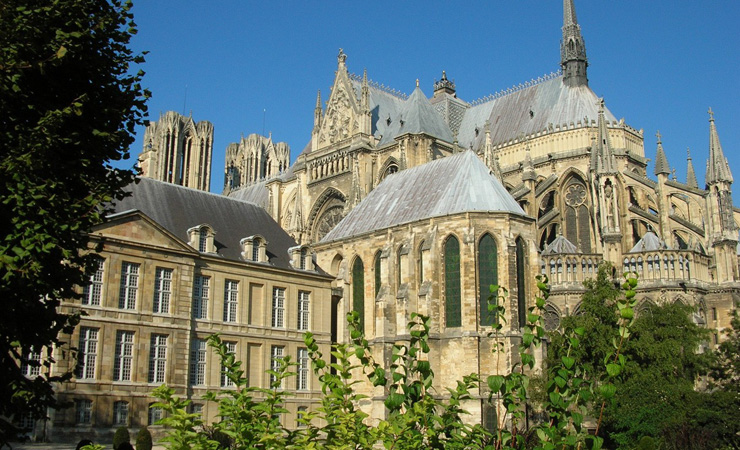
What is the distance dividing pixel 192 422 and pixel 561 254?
34.2 metres

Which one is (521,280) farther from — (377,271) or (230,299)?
(230,299)

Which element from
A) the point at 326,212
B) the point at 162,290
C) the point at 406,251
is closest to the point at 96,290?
the point at 162,290

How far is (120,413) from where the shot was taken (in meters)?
27.8

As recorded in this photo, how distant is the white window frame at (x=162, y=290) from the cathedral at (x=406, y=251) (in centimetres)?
13

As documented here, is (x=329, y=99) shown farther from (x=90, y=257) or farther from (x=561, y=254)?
(x=90, y=257)

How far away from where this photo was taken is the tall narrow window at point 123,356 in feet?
92.4

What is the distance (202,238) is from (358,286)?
976 cm

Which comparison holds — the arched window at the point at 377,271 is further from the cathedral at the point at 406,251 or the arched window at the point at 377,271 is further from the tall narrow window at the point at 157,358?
the tall narrow window at the point at 157,358

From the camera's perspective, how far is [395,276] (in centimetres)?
3678

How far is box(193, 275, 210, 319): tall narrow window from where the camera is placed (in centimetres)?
3159

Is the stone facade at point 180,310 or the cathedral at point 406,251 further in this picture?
the cathedral at point 406,251

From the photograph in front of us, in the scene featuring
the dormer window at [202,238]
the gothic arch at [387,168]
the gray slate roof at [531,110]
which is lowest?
the dormer window at [202,238]

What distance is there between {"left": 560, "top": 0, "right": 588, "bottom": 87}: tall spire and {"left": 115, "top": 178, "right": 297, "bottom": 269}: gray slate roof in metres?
26.0

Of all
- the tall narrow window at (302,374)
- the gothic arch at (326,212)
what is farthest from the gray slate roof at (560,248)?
the gothic arch at (326,212)
